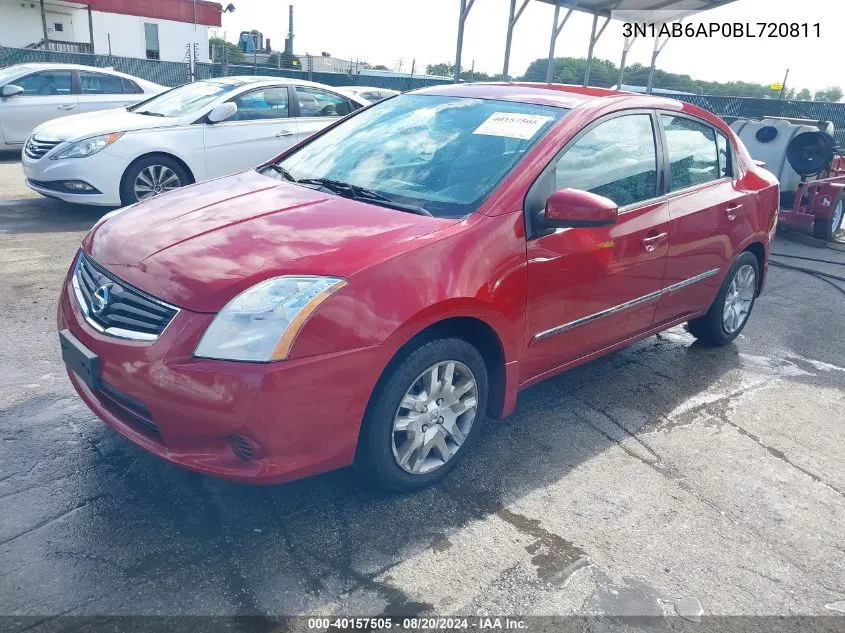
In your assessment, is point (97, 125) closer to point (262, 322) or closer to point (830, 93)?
point (262, 322)

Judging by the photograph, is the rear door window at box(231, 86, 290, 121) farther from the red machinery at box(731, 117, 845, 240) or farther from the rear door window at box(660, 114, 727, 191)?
the red machinery at box(731, 117, 845, 240)

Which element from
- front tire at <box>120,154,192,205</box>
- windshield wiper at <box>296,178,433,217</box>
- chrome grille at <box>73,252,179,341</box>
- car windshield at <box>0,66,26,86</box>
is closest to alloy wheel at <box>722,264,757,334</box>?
windshield wiper at <box>296,178,433,217</box>

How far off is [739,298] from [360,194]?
3153 millimetres

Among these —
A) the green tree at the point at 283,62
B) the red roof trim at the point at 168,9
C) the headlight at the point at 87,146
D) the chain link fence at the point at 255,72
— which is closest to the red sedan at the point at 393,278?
the headlight at the point at 87,146

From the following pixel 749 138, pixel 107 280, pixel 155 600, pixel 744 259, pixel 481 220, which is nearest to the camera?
pixel 155 600

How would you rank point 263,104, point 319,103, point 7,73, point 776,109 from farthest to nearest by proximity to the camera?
point 776,109 → point 7,73 → point 319,103 → point 263,104

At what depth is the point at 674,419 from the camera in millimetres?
3977

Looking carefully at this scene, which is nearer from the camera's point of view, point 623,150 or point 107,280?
point 107,280

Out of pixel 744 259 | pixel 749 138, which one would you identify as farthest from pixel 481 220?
pixel 749 138

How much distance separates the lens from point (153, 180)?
7430 mm

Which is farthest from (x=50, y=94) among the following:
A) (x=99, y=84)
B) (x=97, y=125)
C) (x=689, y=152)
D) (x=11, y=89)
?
(x=689, y=152)

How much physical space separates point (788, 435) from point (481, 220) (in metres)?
2.24

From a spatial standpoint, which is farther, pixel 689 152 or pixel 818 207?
pixel 818 207

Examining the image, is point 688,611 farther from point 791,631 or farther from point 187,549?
point 187,549
